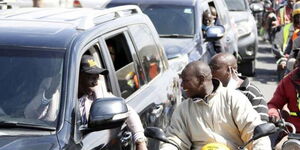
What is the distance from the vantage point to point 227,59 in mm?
6105

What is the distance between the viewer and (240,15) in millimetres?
16547

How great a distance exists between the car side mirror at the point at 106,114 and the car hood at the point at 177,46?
5219mm

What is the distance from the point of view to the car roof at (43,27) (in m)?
5.00

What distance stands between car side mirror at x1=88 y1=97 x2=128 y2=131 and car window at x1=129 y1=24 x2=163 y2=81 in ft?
5.75

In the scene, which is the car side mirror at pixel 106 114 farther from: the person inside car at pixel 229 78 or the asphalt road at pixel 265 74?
the asphalt road at pixel 265 74

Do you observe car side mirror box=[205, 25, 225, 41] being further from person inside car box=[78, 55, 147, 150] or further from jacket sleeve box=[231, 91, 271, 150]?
jacket sleeve box=[231, 91, 271, 150]

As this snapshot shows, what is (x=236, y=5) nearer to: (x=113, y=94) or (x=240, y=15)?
(x=240, y=15)

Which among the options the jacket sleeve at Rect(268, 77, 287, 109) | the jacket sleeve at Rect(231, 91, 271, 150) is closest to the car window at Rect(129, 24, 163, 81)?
the jacket sleeve at Rect(268, 77, 287, 109)

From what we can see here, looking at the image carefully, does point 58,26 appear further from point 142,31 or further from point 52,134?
point 142,31

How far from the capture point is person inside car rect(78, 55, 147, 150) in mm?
5031

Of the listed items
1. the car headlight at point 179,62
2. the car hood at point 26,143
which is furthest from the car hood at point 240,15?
the car hood at point 26,143

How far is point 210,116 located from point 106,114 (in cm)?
70

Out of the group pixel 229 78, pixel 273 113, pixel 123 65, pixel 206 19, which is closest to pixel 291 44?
pixel 206 19

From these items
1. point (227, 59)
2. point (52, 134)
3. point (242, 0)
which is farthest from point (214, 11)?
point (52, 134)
